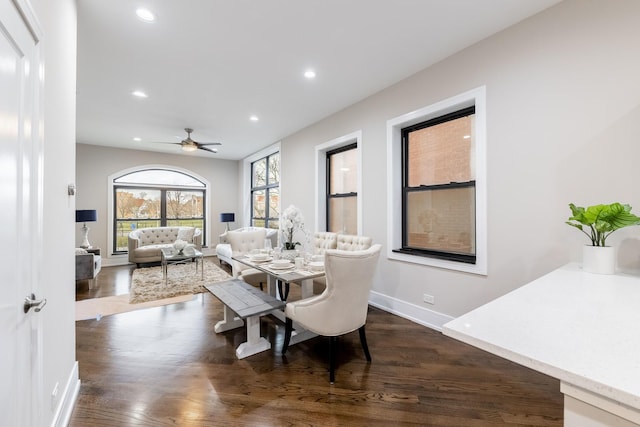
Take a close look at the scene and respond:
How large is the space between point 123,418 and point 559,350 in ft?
7.78

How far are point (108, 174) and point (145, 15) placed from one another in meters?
5.80

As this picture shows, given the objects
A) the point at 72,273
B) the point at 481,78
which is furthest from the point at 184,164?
the point at 481,78

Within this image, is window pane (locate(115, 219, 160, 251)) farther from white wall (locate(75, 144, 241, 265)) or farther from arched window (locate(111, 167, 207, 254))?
white wall (locate(75, 144, 241, 265))

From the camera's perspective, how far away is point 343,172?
457cm

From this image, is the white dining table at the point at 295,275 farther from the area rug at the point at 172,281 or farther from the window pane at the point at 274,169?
the window pane at the point at 274,169

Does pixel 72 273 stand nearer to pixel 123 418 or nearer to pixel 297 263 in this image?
pixel 123 418

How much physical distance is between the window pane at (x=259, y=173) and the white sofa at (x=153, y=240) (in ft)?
6.88

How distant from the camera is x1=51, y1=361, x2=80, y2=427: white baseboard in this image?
156 cm

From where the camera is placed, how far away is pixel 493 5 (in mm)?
2109

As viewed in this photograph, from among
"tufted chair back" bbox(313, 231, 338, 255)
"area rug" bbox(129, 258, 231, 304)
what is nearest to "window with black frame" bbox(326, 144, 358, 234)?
"tufted chair back" bbox(313, 231, 338, 255)

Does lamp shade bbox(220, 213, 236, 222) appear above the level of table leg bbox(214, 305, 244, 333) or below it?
above

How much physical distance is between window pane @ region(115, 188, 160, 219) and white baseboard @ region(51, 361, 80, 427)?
19.7 ft

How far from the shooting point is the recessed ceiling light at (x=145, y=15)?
85.4 inches

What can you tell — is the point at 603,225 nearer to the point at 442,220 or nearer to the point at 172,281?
the point at 442,220
